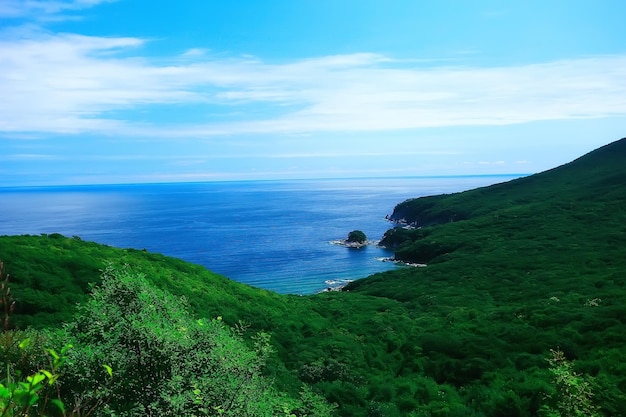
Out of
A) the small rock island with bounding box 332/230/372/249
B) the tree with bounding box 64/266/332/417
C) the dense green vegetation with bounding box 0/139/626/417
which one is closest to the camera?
the tree with bounding box 64/266/332/417

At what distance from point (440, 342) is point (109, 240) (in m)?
162

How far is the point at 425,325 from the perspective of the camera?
155 feet

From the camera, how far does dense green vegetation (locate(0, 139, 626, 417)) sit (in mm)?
27562

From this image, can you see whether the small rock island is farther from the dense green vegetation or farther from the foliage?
the foliage

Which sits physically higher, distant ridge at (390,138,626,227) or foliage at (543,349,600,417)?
distant ridge at (390,138,626,227)

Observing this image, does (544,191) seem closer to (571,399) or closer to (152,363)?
(571,399)

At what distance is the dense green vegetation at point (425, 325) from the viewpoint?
27.6m

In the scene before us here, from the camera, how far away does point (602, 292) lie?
51688 mm

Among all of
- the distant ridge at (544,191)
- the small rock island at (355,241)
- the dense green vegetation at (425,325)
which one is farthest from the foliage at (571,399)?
the distant ridge at (544,191)

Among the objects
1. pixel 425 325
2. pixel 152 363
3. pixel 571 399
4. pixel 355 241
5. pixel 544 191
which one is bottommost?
pixel 355 241

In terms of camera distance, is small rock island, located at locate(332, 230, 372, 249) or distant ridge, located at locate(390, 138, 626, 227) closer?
distant ridge, located at locate(390, 138, 626, 227)

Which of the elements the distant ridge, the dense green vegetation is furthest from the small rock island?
the dense green vegetation

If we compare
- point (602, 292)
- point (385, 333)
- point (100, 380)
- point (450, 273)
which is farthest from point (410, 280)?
point (100, 380)

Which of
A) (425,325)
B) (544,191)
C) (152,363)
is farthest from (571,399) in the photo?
(544,191)
